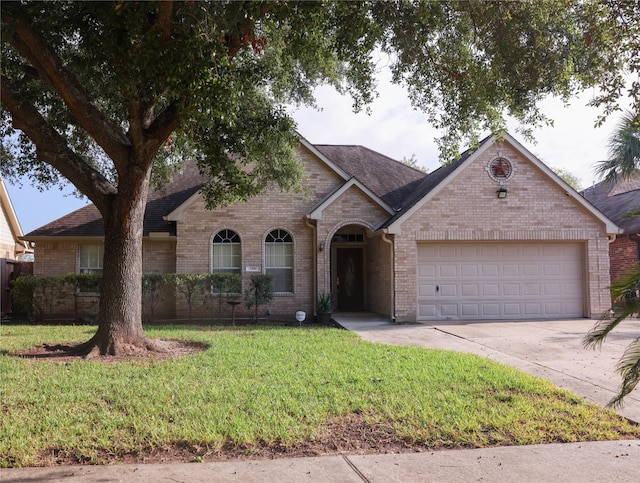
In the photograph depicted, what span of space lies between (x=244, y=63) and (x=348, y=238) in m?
9.11

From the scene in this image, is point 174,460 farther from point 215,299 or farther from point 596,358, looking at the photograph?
point 215,299

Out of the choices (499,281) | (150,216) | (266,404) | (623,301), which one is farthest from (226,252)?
(623,301)

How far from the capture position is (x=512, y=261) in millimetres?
16141

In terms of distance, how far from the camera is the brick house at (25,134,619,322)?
51.4 feet

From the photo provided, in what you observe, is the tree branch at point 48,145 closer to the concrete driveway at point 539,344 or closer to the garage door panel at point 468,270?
Answer: the concrete driveway at point 539,344

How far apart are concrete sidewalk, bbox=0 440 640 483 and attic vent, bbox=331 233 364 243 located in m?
13.6

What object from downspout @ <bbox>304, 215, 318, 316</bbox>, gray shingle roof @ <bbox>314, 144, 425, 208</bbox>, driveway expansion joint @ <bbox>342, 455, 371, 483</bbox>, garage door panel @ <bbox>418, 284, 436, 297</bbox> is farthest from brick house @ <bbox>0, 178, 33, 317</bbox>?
driveway expansion joint @ <bbox>342, 455, 371, 483</bbox>

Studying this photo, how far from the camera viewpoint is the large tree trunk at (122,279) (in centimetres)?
950

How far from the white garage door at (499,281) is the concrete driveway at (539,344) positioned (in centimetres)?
76

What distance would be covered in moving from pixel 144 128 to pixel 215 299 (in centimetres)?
783

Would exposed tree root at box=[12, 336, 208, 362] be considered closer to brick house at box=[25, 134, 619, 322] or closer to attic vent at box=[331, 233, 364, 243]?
brick house at box=[25, 134, 619, 322]

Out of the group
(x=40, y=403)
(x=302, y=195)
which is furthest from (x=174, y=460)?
(x=302, y=195)

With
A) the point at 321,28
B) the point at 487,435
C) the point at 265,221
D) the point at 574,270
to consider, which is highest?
the point at 321,28

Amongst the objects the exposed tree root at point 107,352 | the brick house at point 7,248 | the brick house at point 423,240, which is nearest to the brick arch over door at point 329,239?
the brick house at point 423,240
